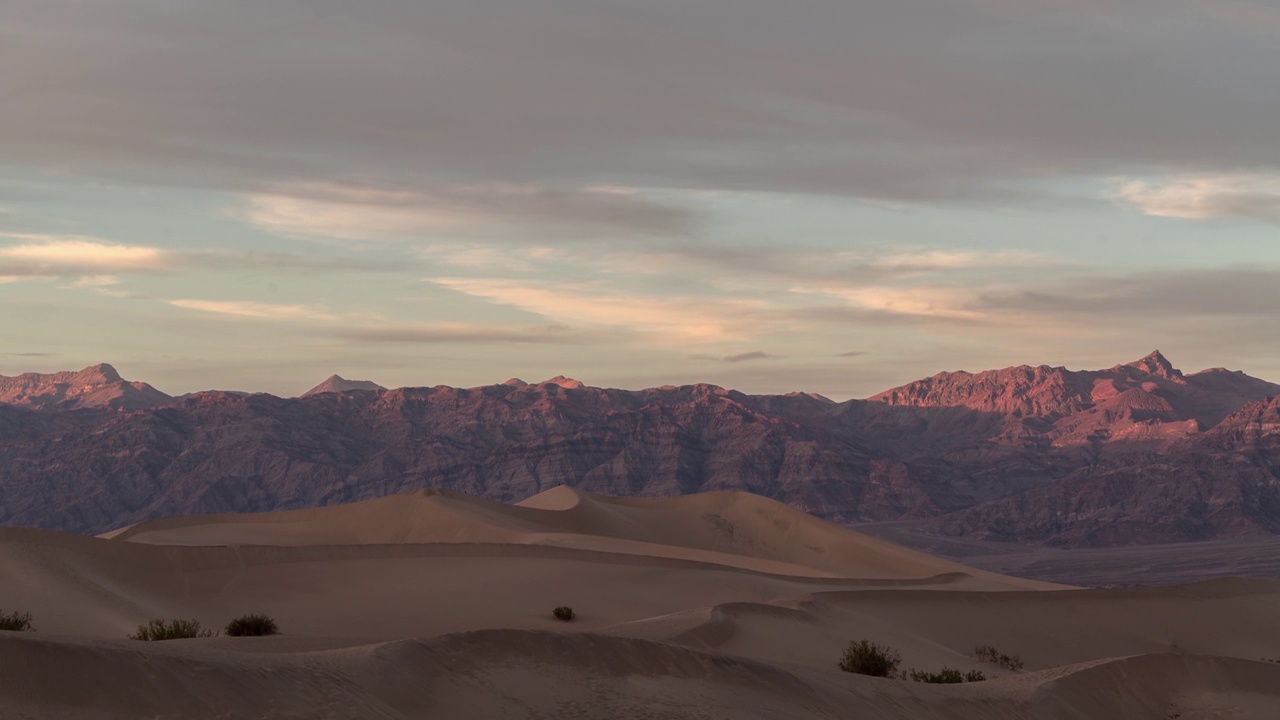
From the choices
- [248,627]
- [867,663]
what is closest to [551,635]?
[248,627]

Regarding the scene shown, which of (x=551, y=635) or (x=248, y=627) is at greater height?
(x=551, y=635)

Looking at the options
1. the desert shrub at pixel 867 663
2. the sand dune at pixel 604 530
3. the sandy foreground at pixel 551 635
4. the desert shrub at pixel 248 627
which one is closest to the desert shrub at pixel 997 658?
the sandy foreground at pixel 551 635

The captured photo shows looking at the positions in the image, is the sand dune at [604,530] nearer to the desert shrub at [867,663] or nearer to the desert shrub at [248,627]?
the desert shrub at [867,663]

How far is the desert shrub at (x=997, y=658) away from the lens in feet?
140

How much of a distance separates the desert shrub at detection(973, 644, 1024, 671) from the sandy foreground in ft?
3.19

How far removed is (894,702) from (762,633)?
12.0 meters

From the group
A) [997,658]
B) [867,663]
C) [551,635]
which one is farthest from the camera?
[997,658]

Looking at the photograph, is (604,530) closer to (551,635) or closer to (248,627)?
(248,627)

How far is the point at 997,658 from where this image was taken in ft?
145

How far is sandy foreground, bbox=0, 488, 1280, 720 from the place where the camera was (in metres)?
17.8

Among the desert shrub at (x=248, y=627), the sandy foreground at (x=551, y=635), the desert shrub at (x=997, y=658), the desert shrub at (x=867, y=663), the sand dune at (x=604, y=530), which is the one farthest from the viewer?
the sand dune at (x=604, y=530)

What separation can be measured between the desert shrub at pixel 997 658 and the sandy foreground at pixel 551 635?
0.97 metres

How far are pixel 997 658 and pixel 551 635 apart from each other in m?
26.3

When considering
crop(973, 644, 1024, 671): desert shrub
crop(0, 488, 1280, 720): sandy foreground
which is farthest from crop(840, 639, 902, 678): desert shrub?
crop(973, 644, 1024, 671): desert shrub
